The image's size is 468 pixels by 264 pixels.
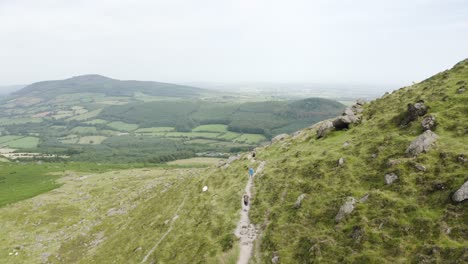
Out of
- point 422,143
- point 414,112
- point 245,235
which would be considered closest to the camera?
point 422,143

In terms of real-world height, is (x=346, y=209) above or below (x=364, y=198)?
below

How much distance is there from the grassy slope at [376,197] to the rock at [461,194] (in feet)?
2.43

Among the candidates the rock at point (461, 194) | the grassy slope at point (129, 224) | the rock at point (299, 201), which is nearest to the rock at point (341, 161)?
the rock at point (299, 201)

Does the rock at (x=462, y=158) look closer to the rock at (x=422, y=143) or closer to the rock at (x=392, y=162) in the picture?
the rock at (x=422, y=143)

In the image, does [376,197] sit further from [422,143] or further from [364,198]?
[422,143]

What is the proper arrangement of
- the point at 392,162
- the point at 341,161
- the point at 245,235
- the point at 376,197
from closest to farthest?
the point at 376,197 → the point at 392,162 → the point at 245,235 → the point at 341,161

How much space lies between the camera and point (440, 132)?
40.8 m

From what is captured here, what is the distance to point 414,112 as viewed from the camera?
48.0 metres

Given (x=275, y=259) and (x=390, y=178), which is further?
(x=390, y=178)

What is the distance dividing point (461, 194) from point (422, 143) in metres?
10.8

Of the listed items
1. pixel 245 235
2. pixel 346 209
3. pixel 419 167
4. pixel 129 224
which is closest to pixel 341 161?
pixel 419 167

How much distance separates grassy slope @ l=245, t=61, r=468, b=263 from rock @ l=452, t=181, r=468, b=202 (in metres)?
0.74

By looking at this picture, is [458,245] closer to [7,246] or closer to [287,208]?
[287,208]

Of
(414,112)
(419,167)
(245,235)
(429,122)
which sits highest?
(414,112)
